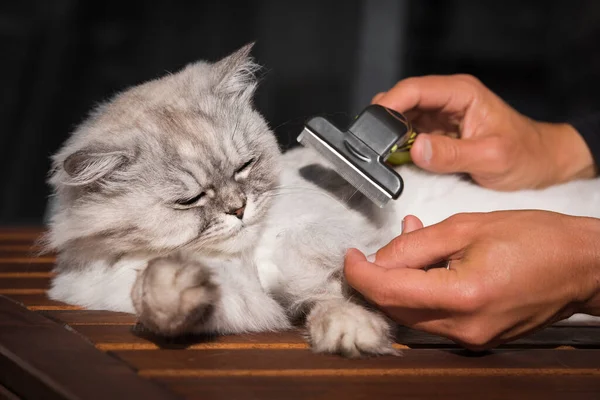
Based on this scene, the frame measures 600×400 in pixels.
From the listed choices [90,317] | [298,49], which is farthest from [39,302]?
[298,49]

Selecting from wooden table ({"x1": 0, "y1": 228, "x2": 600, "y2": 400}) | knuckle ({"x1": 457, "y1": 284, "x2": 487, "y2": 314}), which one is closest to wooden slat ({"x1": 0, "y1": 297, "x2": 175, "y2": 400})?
wooden table ({"x1": 0, "y1": 228, "x2": 600, "y2": 400})

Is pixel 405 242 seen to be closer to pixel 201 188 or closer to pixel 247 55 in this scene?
pixel 201 188

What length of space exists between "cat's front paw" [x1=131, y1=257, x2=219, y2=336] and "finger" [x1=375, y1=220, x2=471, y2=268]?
399mm

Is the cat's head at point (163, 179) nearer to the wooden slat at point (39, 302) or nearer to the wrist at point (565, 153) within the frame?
the wooden slat at point (39, 302)

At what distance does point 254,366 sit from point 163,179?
0.60 metres

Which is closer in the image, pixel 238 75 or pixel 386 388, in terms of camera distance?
pixel 386 388

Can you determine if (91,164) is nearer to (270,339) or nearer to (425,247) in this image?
(270,339)

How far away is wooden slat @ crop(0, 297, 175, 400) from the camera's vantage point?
1097 millimetres

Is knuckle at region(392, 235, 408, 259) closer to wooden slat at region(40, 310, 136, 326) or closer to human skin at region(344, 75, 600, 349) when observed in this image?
human skin at region(344, 75, 600, 349)

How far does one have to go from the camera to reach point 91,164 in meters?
1.61

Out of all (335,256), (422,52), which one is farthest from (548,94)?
(335,256)

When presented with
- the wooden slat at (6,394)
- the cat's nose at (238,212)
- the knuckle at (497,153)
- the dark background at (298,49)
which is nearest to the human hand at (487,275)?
the cat's nose at (238,212)

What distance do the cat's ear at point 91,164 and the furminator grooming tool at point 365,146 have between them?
Result: 475 mm

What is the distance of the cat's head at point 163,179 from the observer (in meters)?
1.61
